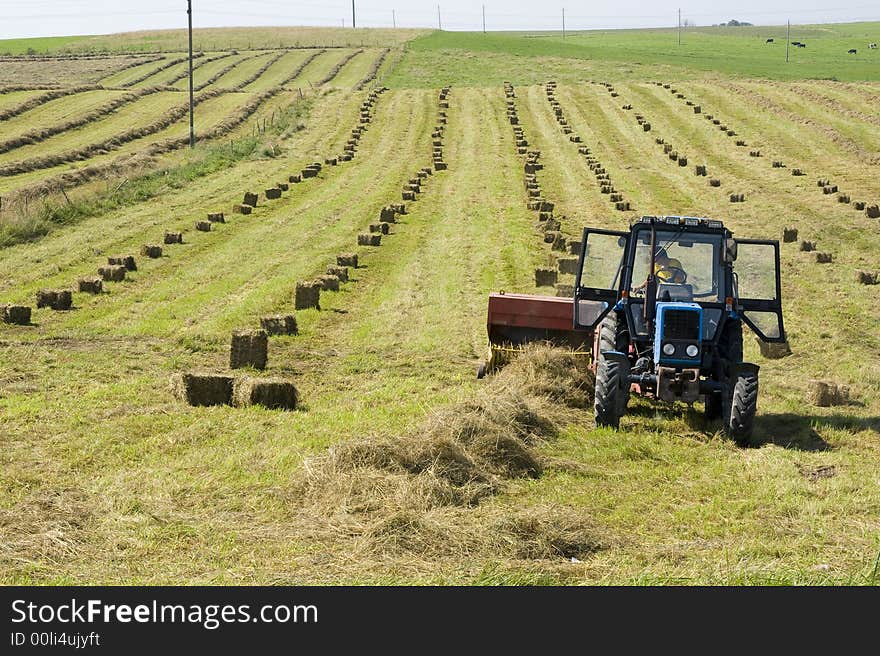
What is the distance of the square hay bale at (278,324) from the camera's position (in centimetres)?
1805

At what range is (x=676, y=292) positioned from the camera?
12.7 metres

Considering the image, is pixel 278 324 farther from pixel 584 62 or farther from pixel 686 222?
pixel 584 62

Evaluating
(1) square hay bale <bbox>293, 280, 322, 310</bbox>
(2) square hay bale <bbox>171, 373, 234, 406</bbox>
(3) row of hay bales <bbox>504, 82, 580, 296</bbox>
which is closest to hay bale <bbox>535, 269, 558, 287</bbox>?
(3) row of hay bales <bbox>504, 82, 580, 296</bbox>

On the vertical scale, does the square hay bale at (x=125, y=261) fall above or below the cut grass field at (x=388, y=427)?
above

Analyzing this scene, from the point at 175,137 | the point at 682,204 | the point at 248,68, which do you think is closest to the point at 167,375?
the point at 682,204

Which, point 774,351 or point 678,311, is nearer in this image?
point 678,311

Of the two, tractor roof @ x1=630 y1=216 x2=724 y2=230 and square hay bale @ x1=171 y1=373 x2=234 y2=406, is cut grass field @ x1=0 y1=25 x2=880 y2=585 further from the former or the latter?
tractor roof @ x1=630 y1=216 x2=724 y2=230

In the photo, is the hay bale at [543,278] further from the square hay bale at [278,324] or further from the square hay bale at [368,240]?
the square hay bale at [368,240]

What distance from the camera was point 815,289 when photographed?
22.2 metres

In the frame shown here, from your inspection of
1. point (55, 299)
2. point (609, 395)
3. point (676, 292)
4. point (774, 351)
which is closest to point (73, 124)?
point (55, 299)

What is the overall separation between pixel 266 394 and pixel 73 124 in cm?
4452

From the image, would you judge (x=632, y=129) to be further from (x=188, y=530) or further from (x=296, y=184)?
(x=188, y=530)

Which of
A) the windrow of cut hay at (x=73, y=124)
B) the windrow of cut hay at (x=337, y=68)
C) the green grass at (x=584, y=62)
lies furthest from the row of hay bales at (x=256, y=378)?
the green grass at (x=584, y=62)

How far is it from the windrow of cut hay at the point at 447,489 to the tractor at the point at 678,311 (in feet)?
3.38
